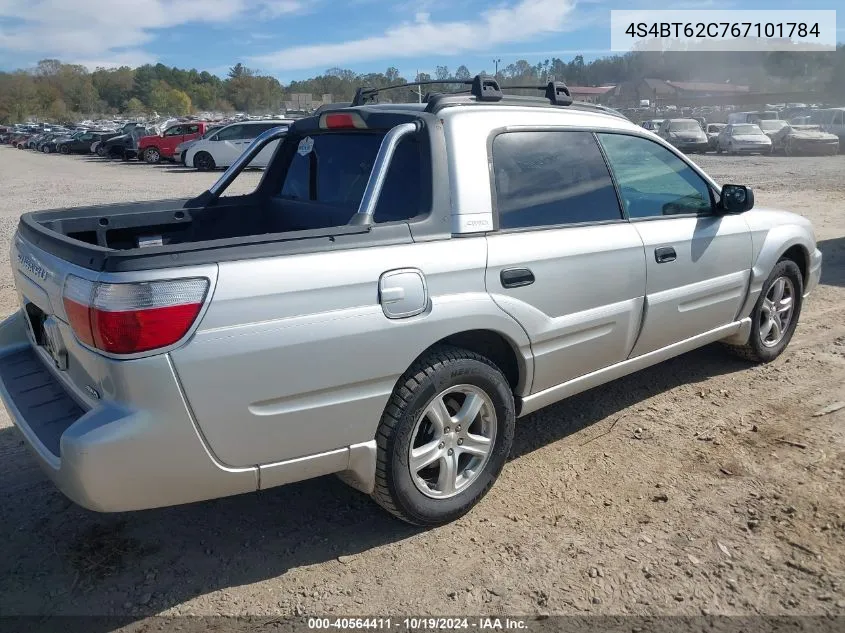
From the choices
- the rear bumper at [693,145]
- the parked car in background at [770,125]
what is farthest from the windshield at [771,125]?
the rear bumper at [693,145]

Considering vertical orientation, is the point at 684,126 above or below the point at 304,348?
below

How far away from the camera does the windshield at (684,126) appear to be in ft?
97.8

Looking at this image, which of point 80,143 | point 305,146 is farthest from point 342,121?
point 80,143

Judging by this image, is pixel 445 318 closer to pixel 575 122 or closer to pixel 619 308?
pixel 619 308

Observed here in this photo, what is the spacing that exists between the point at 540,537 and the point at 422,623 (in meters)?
0.75

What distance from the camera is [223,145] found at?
84.0ft

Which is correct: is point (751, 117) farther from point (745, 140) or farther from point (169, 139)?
point (169, 139)

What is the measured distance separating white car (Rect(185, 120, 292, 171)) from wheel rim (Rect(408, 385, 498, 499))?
23033 millimetres

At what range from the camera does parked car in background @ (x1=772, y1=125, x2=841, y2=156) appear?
2822 cm

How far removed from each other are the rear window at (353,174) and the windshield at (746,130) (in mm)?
28598

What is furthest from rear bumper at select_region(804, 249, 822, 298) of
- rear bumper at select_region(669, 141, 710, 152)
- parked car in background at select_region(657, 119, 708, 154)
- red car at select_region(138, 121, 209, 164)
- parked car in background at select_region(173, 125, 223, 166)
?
red car at select_region(138, 121, 209, 164)

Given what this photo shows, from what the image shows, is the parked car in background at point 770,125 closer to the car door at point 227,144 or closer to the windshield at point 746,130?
the windshield at point 746,130

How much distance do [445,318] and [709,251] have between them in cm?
212

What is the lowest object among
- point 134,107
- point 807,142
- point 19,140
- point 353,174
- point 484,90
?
point 807,142
